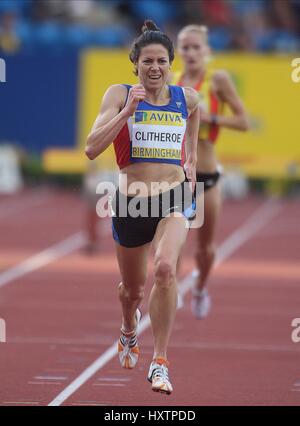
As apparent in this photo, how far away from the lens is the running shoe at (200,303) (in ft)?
35.4

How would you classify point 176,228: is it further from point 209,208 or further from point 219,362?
point 209,208

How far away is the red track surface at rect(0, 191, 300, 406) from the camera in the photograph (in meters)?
7.80

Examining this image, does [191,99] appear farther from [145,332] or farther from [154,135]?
[145,332]

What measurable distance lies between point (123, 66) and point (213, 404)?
15.5 metres

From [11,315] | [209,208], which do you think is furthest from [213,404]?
[11,315]

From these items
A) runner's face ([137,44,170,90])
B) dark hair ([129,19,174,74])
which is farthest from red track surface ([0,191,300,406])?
dark hair ([129,19,174,74])

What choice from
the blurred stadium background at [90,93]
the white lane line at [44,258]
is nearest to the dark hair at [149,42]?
the white lane line at [44,258]

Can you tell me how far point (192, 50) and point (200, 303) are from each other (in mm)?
2226

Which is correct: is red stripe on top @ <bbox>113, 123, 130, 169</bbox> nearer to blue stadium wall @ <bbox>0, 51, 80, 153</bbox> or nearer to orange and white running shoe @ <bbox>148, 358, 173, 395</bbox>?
orange and white running shoe @ <bbox>148, 358, 173, 395</bbox>

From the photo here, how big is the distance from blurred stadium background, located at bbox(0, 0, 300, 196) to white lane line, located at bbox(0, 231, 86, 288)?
15.1 ft

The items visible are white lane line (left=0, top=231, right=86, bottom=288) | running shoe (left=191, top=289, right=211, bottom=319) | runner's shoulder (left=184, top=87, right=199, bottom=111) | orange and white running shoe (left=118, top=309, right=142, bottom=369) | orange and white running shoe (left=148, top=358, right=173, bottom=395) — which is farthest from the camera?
white lane line (left=0, top=231, right=86, bottom=288)

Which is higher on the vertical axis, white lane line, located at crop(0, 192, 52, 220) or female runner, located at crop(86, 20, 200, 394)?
white lane line, located at crop(0, 192, 52, 220)

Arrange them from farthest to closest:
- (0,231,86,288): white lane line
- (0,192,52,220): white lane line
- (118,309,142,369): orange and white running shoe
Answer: (0,192,52,220): white lane line → (0,231,86,288): white lane line → (118,309,142,369): orange and white running shoe

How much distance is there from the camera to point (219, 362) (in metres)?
9.02
